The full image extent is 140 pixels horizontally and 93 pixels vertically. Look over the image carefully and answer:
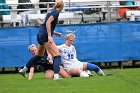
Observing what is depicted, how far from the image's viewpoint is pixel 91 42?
18828 mm

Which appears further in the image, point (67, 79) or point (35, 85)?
point (67, 79)

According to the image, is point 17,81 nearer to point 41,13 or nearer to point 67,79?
point 67,79

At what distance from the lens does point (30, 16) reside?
19.8 m

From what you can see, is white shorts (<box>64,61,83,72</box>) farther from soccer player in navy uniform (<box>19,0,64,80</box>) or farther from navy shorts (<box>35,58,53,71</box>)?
soccer player in navy uniform (<box>19,0,64,80</box>)

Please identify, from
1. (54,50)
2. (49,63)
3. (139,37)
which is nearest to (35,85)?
(54,50)

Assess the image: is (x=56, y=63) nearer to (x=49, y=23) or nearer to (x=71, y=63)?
(x=49, y=23)

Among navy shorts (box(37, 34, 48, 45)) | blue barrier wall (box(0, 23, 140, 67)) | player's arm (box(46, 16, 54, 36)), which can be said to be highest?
player's arm (box(46, 16, 54, 36))

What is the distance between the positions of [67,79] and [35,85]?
127cm

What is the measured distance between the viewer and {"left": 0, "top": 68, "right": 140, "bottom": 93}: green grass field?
442 inches

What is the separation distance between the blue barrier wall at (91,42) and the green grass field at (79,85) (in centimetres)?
434

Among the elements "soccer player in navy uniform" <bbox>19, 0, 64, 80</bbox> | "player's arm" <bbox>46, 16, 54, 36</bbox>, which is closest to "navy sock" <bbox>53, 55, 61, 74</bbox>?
"soccer player in navy uniform" <bbox>19, 0, 64, 80</bbox>

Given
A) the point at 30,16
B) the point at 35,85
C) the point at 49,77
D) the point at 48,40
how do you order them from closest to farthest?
the point at 35,85
the point at 48,40
the point at 49,77
the point at 30,16

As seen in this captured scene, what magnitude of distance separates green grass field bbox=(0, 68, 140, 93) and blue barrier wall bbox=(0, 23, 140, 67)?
4.34m

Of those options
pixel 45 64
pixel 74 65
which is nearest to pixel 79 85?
pixel 74 65
